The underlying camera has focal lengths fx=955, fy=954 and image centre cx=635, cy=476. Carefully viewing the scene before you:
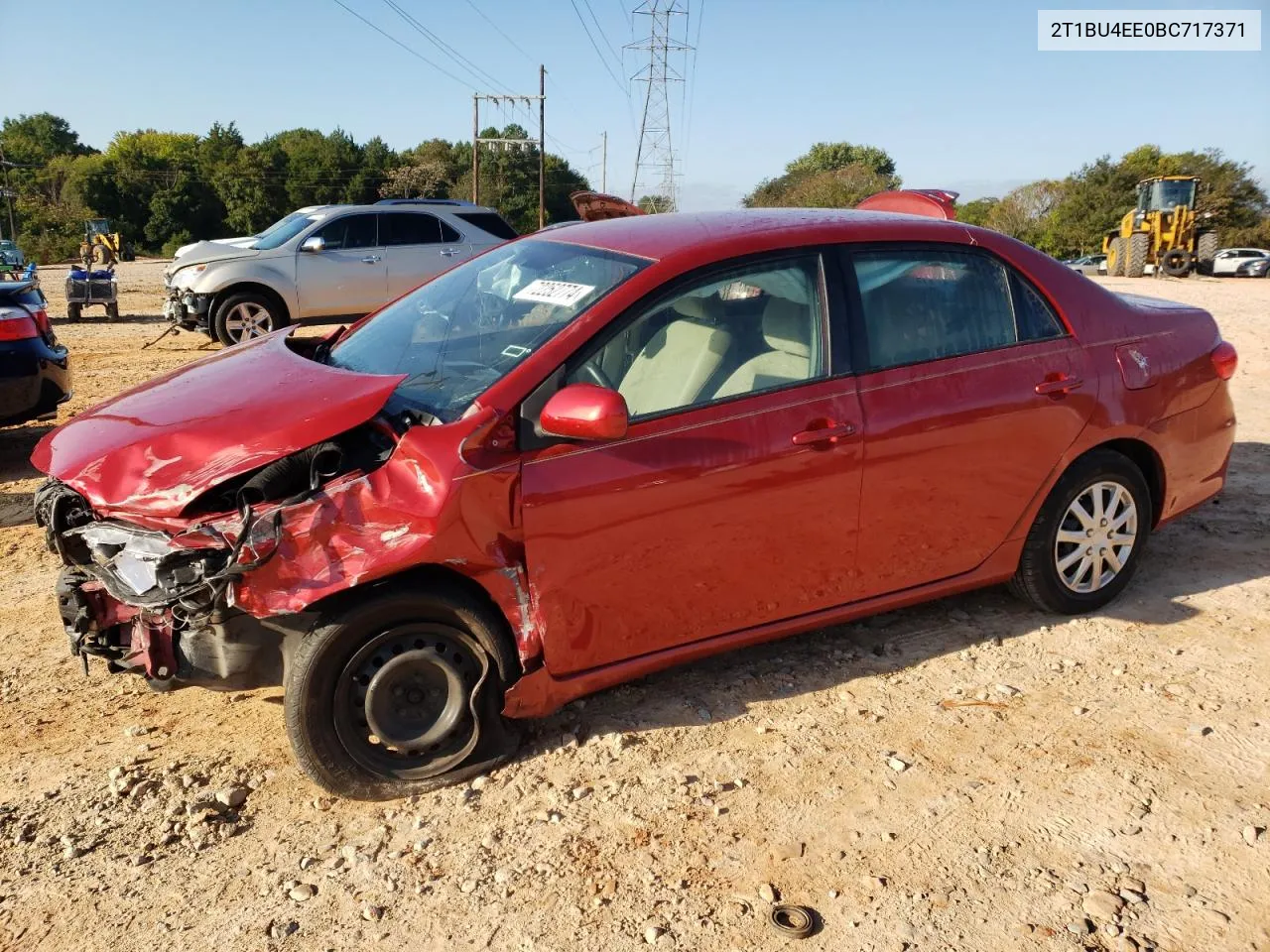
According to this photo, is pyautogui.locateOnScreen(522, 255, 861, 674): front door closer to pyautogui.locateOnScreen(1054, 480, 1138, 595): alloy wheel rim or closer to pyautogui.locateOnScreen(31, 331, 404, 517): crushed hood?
pyautogui.locateOnScreen(31, 331, 404, 517): crushed hood

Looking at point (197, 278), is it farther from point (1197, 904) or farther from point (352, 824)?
point (1197, 904)

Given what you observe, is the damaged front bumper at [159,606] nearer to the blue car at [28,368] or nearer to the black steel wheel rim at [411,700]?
the black steel wheel rim at [411,700]

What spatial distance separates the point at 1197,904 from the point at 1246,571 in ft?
9.42

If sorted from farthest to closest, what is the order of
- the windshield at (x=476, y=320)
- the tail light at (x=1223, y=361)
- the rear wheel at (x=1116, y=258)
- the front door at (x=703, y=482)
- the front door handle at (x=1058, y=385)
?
the rear wheel at (x=1116, y=258), the tail light at (x=1223, y=361), the front door handle at (x=1058, y=385), the windshield at (x=476, y=320), the front door at (x=703, y=482)

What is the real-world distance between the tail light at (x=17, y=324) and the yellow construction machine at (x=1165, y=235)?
30338 mm

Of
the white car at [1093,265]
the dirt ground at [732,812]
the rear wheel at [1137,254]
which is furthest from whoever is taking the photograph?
the white car at [1093,265]

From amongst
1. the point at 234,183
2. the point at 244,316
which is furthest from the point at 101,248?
the point at 234,183

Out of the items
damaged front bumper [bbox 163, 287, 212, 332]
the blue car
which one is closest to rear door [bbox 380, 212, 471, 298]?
damaged front bumper [bbox 163, 287, 212, 332]

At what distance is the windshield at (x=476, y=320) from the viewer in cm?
320

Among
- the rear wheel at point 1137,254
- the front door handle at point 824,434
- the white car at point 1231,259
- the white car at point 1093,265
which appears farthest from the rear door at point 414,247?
the white car at point 1231,259

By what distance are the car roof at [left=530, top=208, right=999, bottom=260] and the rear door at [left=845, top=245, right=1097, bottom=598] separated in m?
0.09

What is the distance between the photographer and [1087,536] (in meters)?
4.20

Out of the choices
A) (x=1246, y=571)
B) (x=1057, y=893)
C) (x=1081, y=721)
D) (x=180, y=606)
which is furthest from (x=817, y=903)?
(x=1246, y=571)

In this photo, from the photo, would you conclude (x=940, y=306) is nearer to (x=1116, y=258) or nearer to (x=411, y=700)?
(x=411, y=700)
